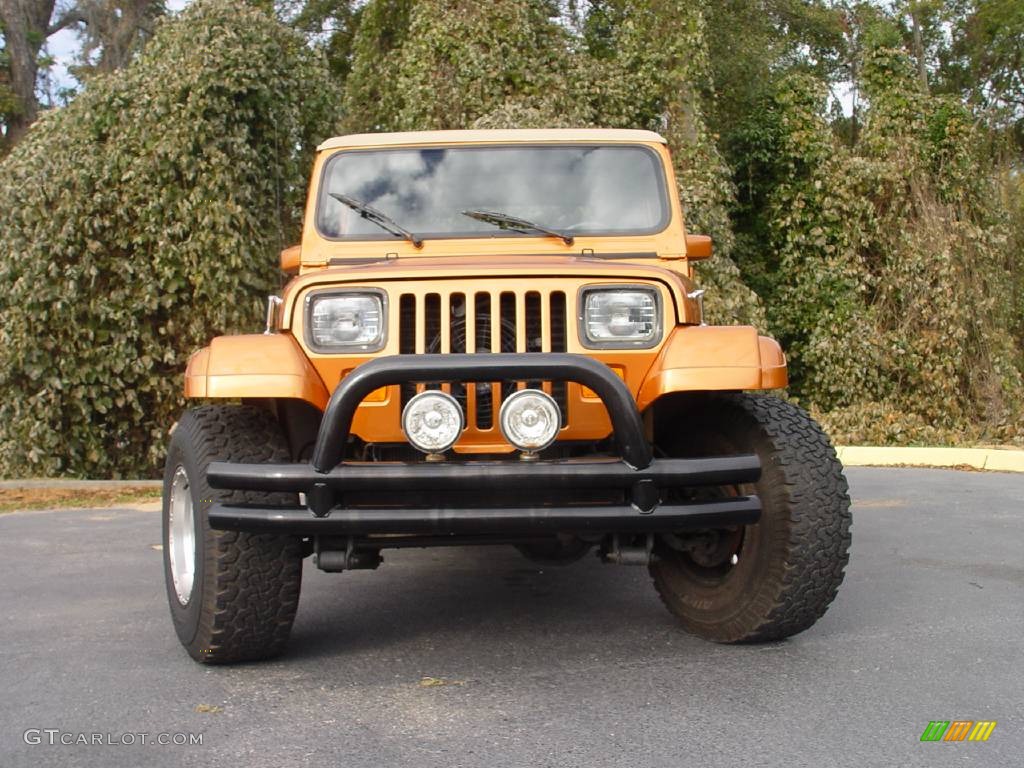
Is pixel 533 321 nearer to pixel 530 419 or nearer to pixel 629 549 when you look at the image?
pixel 530 419

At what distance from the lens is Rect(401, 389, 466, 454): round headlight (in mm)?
3576

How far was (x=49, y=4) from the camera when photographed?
26750 mm

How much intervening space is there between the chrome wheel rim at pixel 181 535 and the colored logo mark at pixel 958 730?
2.48 m

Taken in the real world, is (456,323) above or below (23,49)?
below

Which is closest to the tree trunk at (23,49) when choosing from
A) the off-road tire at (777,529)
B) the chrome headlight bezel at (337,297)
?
the chrome headlight bezel at (337,297)

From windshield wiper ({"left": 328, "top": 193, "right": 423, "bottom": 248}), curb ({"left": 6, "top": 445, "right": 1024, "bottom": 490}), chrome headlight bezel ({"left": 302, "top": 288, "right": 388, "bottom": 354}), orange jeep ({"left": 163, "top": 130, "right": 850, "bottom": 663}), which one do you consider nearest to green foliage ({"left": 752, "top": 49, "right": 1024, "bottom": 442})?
curb ({"left": 6, "top": 445, "right": 1024, "bottom": 490})

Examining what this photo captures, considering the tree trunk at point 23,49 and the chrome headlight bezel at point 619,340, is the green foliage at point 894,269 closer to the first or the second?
the chrome headlight bezel at point 619,340

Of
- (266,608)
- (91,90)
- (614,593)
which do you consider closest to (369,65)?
(91,90)

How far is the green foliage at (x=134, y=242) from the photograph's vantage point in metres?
10.2

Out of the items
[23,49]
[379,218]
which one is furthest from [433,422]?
[23,49]

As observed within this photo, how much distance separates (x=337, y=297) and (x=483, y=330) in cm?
51

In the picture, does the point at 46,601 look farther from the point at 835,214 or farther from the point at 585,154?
the point at 835,214

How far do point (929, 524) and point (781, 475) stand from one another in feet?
12.6

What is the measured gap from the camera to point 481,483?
11.6ft
